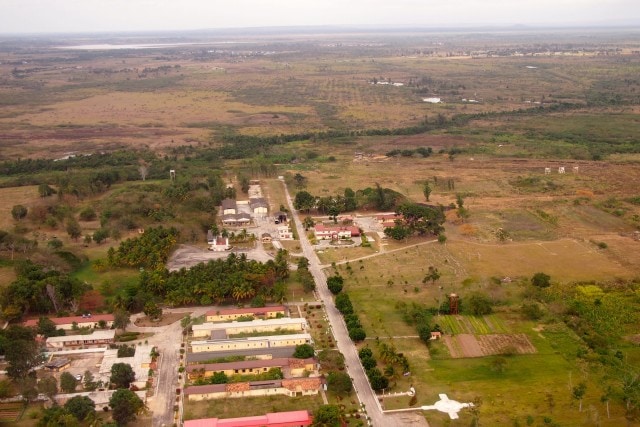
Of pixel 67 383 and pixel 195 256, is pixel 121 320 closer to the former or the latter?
pixel 67 383

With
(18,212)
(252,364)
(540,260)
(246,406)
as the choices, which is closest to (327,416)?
(246,406)

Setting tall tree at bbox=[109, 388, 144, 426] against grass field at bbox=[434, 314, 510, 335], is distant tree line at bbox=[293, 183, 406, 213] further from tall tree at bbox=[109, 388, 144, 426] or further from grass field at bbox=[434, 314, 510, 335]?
tall tree at bbox=[109, 388, 144, 426]

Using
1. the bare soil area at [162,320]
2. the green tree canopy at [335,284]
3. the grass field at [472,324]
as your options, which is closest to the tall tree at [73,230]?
the bare soil area at [162,320]

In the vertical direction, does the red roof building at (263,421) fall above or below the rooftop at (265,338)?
below

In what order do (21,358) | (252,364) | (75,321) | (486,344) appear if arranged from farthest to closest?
(75,321)
(486,344)
(252,364)
(21,358)

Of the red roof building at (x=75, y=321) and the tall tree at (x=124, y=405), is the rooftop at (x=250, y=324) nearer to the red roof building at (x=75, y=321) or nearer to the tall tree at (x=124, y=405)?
the red roof building at (x=75, y=321)
